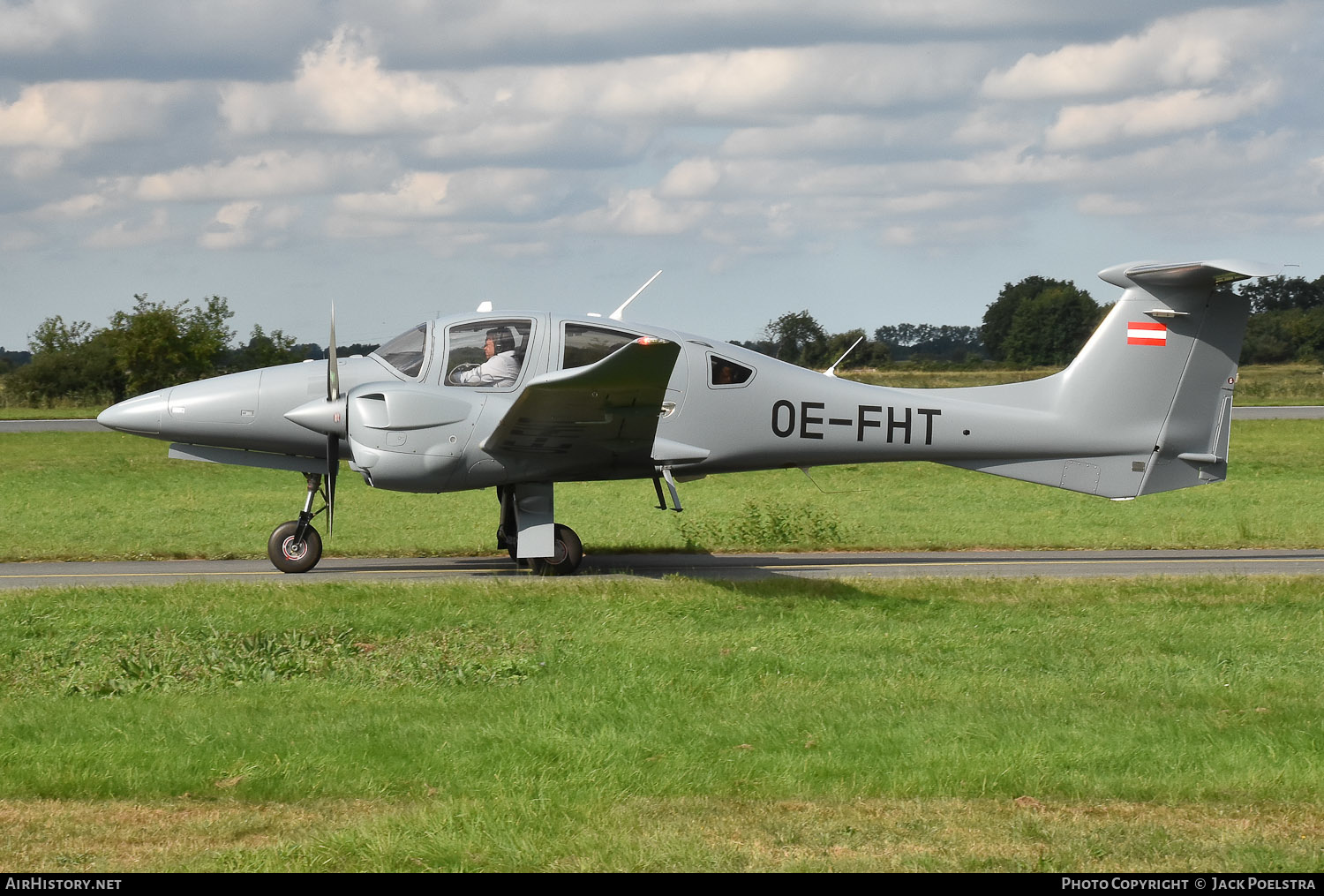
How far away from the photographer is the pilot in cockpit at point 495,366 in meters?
12.5

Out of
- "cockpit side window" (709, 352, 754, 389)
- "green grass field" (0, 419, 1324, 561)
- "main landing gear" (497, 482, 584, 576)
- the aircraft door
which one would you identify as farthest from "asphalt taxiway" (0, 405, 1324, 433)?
"cockpit side window" (709, 352, 754, 389)

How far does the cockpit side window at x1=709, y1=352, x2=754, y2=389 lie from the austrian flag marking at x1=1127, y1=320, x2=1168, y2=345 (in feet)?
14.4

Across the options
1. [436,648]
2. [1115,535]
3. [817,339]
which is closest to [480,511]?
[1115,535]

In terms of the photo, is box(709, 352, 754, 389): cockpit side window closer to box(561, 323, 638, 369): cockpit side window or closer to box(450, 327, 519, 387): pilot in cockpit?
box(561, 323, 638, 369): cockpit side window

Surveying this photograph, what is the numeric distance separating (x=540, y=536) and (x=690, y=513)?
785 centimetres

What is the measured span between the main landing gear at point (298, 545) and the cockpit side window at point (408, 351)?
161 cm

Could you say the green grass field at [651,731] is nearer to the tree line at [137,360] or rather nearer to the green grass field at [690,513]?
the green grass field at [690,513]

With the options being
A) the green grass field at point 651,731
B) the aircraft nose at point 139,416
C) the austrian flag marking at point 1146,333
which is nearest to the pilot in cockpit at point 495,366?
the green grass field at point 651,731

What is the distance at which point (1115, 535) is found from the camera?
56.7ft

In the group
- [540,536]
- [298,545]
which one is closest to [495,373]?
[540,536]

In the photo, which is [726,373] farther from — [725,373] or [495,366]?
[495,366]

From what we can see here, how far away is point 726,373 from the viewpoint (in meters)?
13.3
